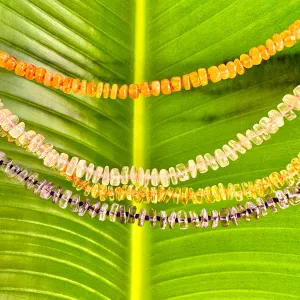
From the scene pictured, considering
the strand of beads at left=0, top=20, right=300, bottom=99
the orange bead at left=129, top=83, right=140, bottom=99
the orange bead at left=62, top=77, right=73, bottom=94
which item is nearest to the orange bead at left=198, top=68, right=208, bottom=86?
the strand of beads at left=0, top=20, right=300, bottom=99

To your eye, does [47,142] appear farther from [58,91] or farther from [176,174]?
[176,174]

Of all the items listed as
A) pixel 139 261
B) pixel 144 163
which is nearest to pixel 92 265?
pixel 139 261

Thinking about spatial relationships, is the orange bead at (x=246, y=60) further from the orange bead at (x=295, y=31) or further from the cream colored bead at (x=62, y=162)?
the cream colored bead at (x=62, y=162)

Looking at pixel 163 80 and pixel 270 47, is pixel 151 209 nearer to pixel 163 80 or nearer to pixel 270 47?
pixel 163 80

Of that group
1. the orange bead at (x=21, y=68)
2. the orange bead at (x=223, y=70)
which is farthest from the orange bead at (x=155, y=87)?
the orange bead at (x=21, y=68)

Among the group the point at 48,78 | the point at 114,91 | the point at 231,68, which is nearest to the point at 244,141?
the point at 231,68
